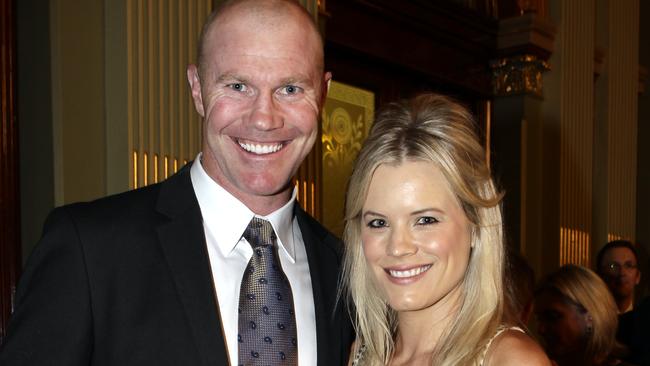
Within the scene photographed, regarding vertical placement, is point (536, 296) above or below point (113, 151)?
below

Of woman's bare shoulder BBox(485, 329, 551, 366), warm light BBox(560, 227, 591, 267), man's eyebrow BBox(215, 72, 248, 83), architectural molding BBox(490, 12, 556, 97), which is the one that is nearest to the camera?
woman's bare shoulder BBox(485, 329, 551, 366)

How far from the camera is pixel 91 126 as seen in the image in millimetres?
3053

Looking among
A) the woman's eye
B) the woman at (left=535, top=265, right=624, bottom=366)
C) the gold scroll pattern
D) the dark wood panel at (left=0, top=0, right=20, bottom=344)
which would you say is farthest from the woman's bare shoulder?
the gold scroll pattern

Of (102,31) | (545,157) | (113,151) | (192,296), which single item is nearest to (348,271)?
(192,296)

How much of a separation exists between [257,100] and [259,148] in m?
0.11

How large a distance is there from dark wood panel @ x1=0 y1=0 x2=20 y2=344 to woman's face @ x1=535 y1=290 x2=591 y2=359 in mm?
2181

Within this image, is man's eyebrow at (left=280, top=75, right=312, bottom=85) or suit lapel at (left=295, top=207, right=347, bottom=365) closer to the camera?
man's eyebrow at (left=280, top=75, right=312, bottom=85)

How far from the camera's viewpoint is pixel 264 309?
191cm

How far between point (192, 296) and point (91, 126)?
1.43 meters

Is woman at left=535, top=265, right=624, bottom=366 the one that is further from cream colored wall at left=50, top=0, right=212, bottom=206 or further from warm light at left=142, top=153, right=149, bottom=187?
warm light at left=142, top=153, right=149, bottom=187

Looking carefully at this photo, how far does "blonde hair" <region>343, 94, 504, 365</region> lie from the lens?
1969 millimetres

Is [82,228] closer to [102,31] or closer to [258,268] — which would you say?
[258,268]

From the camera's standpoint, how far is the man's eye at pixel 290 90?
6.38 feet

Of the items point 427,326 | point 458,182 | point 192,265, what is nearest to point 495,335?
point 427,326
